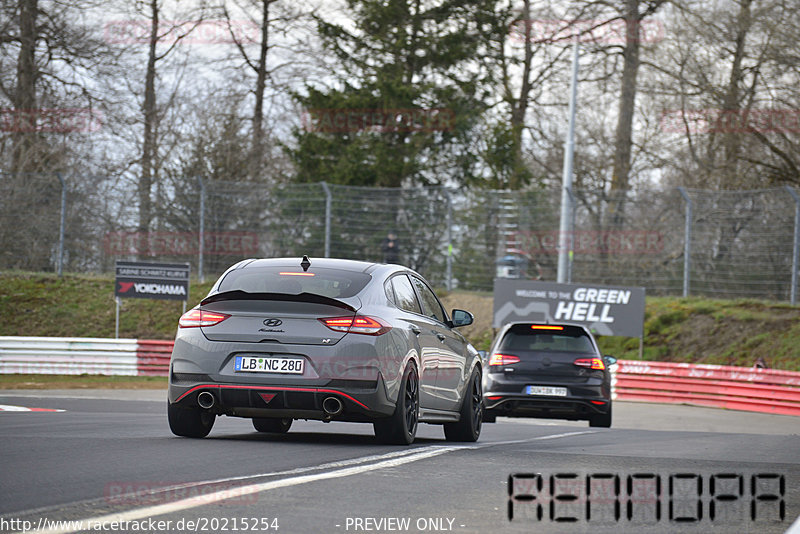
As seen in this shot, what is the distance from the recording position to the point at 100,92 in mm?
35562

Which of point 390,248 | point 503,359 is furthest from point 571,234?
point 503,359

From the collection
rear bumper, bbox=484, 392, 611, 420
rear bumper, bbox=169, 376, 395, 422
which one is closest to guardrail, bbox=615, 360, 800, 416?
rear bumper, bbox=484, 392, 611, 420

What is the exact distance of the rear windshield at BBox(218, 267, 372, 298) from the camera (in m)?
9.39

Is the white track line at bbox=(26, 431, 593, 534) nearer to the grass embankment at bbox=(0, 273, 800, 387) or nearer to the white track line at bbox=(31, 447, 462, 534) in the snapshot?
the white track line at bbox=(31, 447, 462, 534)

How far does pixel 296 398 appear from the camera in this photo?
8852 mm

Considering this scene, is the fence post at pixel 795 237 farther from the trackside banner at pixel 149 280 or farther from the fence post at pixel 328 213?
the trackside banner at pixel 149 280

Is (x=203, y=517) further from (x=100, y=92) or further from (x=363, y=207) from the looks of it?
(x=100, y=92)

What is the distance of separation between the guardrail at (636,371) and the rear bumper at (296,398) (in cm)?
1603

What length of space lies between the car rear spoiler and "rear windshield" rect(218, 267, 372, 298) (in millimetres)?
135

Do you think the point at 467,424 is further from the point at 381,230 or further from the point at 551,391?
the point at 381,230

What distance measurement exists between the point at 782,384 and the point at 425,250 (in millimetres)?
11078

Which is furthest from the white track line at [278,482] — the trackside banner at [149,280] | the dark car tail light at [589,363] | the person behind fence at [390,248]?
the person behind fence at [390,248]

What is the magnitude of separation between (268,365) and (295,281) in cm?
91

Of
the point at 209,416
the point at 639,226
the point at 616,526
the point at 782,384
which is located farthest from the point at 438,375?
the point at 639,226
